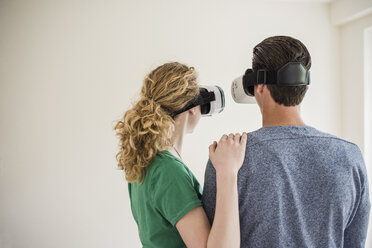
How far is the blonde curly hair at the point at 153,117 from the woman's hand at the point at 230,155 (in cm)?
24

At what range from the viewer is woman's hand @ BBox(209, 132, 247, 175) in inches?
33.4

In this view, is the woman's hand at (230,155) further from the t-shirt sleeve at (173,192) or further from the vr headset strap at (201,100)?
the vr headset strap at (201,100)

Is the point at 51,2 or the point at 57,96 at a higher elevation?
the point at 51,2

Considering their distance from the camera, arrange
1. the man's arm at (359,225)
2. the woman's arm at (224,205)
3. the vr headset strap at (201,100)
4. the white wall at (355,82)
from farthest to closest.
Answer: the white wall at (355,82), the vr headset strap at (201,100), the man's arm at (359,225), the woman's arm at (224,205)

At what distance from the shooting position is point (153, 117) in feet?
Answer: 3.50

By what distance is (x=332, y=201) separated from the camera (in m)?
0.85

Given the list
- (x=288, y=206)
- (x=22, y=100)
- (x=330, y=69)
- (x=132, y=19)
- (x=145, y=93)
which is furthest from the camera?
(x=330, y=69)

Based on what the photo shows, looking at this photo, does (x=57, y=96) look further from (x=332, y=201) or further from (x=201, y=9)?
(x=332, y=201)

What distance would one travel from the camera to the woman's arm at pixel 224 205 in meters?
0.83

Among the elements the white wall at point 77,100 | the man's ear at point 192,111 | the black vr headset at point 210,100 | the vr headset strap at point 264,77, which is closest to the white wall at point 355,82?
the white wall at point 77,100

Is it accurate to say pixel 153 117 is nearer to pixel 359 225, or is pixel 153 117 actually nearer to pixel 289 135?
pixel 289 135

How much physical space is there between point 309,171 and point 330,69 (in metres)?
2.81

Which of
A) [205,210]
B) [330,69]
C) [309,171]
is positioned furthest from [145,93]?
[330,69]

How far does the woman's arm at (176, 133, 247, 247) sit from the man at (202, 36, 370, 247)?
0.13 feet
